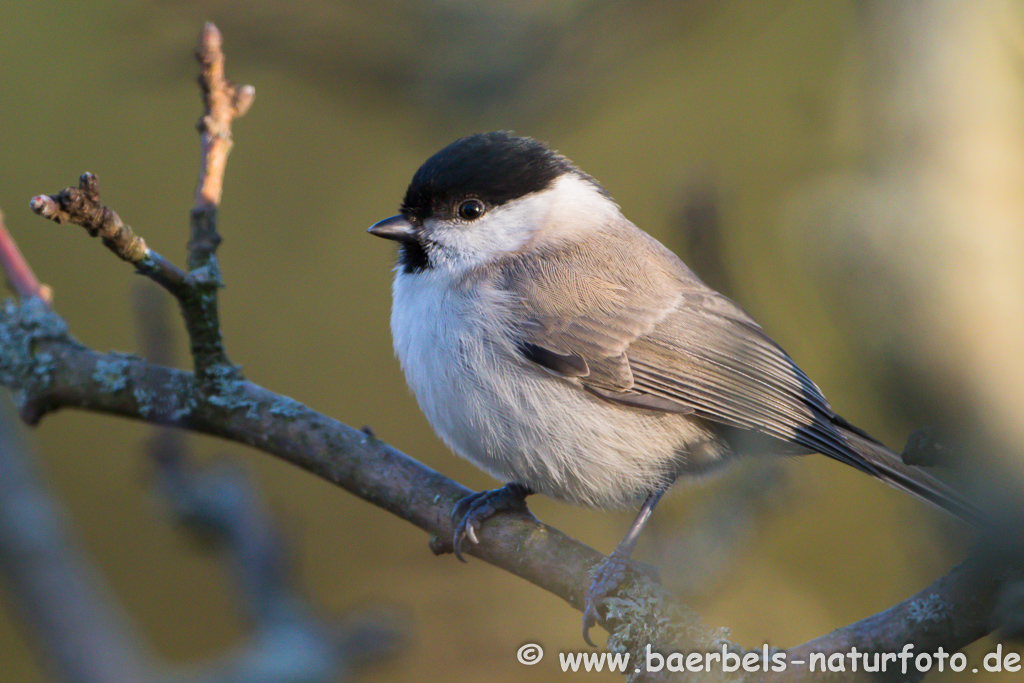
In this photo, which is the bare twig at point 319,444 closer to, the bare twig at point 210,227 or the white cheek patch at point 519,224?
the bare twig at point 210,227

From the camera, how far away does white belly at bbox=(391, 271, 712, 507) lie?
2.14 meters

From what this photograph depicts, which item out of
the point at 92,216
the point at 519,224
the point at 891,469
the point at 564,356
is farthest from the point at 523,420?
the point at 92,216

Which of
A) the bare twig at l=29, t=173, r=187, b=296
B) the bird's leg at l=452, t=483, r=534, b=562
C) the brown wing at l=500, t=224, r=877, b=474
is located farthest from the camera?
the brown wing at l=500, t=224, r=877, b=474

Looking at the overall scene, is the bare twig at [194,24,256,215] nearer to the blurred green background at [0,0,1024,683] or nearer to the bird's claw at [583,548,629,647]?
the blurred green background at [0,0,1024,683]

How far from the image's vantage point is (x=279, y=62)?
308cm

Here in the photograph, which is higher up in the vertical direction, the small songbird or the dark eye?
the dark eye

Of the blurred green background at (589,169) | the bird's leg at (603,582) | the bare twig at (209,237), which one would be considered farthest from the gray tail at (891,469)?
the bare twig at (209,237)

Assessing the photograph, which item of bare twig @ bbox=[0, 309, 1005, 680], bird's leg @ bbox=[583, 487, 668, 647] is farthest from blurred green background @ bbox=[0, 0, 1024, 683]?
bare twig @ bbox=[0, 309, 1005, 680]

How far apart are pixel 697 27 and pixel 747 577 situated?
7.03 ft

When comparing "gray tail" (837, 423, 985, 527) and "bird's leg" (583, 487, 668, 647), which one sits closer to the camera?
"bird's leg" (583, 487, 668, 647)

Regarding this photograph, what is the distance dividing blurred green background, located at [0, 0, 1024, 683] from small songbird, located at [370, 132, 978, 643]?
18 cm

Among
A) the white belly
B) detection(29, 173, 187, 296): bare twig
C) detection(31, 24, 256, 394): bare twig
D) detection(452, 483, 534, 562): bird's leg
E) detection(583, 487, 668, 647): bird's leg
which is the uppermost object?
detection(31, 24, 256, 394): bare twig

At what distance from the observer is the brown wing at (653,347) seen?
222cm

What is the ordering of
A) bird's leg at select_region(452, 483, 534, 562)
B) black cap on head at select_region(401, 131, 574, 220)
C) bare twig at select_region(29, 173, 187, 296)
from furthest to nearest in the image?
black cap on head at select_region(401, 131, 574, 220) → bird's leg at select_region(452, 483, 534, 562) → bare twig at select_region(29, 173, 187, 296)
